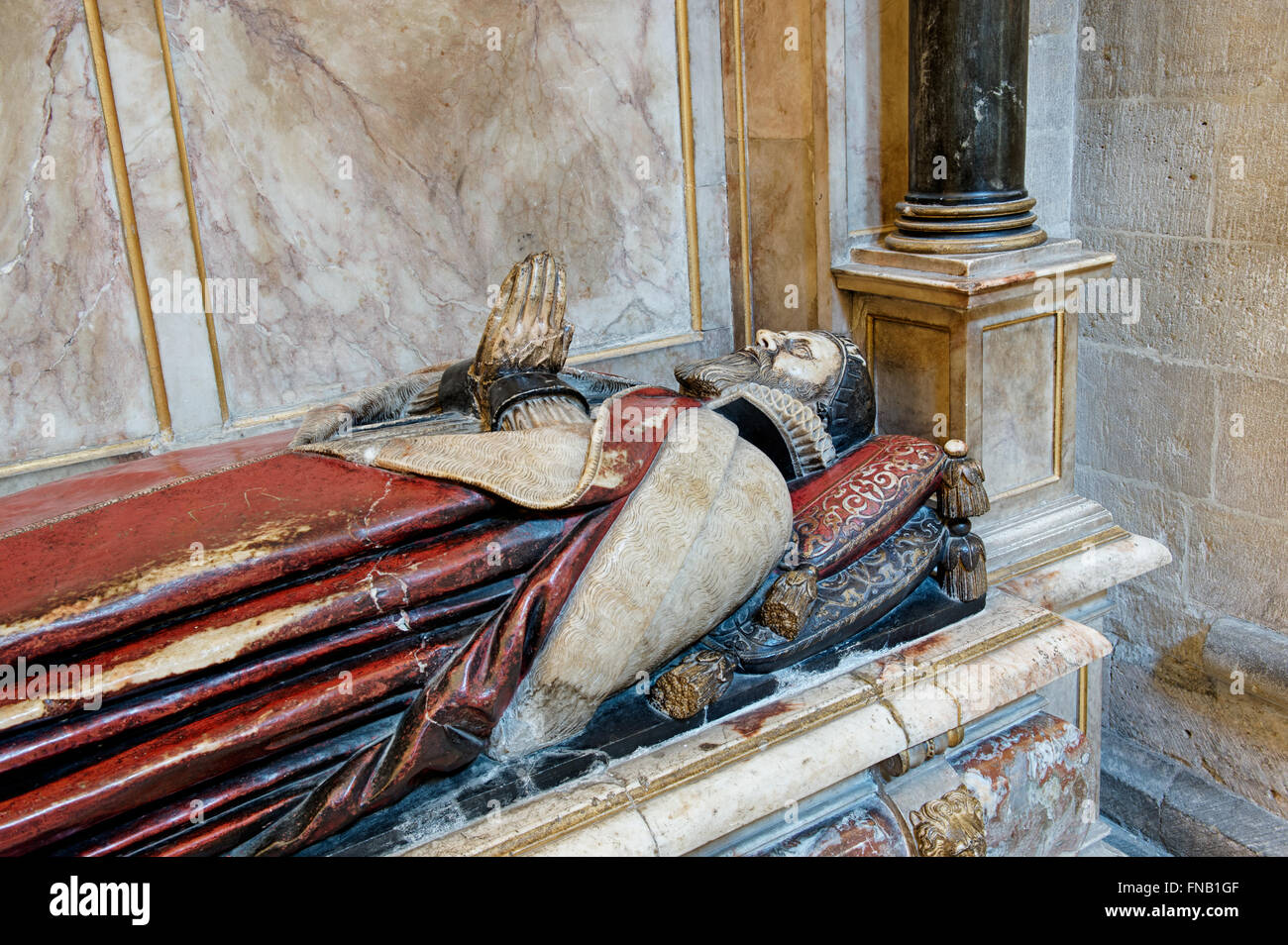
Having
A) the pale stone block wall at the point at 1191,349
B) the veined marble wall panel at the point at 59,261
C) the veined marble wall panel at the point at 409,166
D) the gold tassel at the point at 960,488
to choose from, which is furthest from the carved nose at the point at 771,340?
the veined marble wall panel at the point at 59,261

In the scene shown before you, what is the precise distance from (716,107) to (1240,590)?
197 centimetres

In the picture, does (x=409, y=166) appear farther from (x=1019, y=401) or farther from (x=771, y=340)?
(x=1019, y=401)

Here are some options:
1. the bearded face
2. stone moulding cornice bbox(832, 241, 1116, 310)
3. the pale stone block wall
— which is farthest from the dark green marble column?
the bearded face

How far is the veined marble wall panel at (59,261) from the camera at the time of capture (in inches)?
96.7

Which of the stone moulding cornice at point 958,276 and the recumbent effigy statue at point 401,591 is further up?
the stone moulding cornice at point 958,276

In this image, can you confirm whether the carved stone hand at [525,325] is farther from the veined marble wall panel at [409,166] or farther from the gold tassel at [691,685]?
the veined marble wall panel at [409,166]

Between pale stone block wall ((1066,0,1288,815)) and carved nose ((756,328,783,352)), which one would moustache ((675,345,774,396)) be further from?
pale stone block wall ((1066,0,1288,815))

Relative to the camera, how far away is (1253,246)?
273 centimetres

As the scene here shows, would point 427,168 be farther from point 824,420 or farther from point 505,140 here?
point 824,420

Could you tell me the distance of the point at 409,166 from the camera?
2906 millimetres

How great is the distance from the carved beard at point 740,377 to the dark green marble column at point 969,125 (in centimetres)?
62

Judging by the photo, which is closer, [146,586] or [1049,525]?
[146,586]
